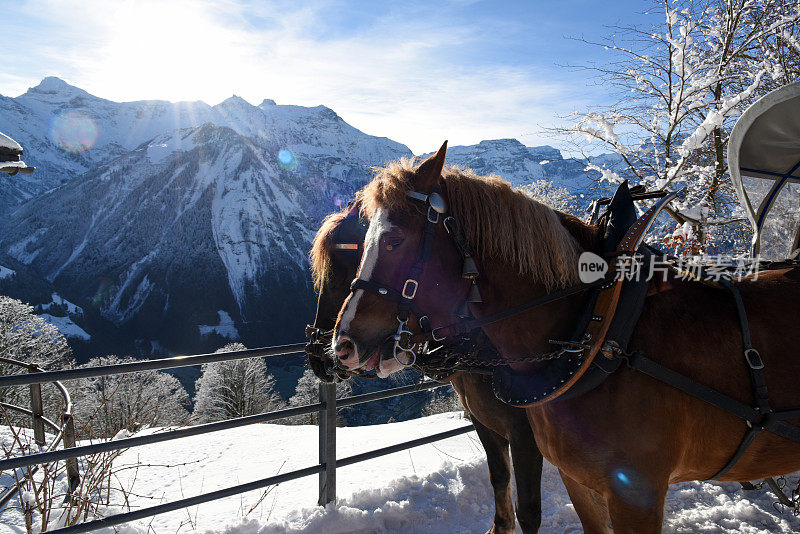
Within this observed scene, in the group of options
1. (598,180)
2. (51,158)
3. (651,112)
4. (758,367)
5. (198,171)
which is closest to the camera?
(758,367)

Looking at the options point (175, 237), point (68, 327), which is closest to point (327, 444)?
point (68, 327)

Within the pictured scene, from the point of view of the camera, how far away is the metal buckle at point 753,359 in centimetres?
163

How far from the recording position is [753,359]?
1.63 meters

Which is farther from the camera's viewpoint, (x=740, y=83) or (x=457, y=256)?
(x=740, y=83)

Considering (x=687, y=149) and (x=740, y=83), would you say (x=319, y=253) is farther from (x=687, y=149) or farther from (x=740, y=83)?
(x=740, y=83)

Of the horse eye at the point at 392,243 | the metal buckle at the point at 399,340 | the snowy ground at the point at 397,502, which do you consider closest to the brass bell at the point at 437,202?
the horse eye at the point at 392,243

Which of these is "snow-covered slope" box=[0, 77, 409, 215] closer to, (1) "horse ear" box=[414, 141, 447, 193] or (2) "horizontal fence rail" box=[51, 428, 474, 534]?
(2) "horizontal fence rail" box=[51, 428, 474, 534]

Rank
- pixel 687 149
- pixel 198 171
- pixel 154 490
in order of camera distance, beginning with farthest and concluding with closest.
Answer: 1. pixel 198 171
2. pixel 687 149
3. pixel 154 490

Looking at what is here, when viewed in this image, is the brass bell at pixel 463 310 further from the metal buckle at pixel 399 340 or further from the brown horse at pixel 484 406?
the brown horse at pixel 484 406

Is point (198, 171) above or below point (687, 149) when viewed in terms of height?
above

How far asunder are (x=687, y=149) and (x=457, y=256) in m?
4.66

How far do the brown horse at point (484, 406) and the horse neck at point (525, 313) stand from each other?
82cm

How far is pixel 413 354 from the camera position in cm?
171

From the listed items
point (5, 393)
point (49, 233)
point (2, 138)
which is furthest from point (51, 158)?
point (2, 138)
